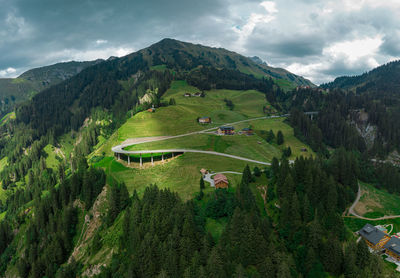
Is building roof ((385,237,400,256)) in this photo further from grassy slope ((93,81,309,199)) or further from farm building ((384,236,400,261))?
grassy slope ((93,81,309,199))

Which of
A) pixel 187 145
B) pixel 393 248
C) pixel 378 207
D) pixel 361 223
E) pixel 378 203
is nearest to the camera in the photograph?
pixel 393 248

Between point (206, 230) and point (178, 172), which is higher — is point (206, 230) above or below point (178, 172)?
below

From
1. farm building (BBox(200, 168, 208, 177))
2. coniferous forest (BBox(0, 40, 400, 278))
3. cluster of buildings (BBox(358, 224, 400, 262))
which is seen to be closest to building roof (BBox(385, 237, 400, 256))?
cluster of buildings (BBox(358, 224, 400, 262))

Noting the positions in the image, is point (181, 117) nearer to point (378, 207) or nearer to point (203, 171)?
point (203, 171)

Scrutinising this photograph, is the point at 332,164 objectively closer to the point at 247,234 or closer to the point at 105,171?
the point at 247,234

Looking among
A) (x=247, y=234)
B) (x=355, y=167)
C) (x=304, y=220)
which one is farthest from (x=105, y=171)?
(x=355, y=167)

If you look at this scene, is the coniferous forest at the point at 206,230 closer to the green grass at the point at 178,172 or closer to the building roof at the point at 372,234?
the green grass at the point at 178,172

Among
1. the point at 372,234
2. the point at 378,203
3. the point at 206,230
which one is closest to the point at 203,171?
the point at 206,230

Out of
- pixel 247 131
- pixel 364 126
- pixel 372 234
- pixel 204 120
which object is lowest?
pixel 372 234

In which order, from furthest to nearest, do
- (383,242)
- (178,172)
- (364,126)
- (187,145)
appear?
(364,126) → (187,145) → (178,172) → (383,242)
